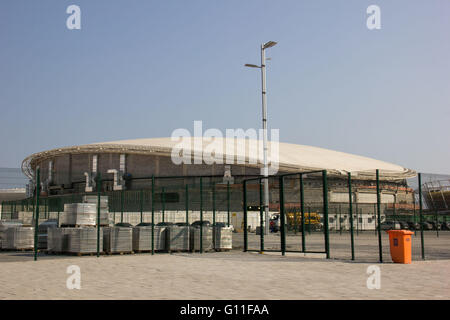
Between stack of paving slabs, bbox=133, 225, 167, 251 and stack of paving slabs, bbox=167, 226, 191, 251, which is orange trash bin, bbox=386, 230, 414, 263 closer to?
stack of paving slabs, bbox=167, 226, 191, 251

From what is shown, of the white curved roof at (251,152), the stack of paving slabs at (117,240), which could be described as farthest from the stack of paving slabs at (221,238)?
the white curved roof at (251,152)

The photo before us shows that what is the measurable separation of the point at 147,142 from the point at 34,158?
20539 mm

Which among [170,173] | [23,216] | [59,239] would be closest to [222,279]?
[59,239]

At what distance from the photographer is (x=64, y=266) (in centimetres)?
1288

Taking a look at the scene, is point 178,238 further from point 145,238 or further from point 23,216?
point 23,216

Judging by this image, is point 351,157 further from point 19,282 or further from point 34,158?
point 19,282

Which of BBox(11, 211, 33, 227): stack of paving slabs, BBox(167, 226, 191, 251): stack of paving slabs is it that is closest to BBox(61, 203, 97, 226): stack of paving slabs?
BBox(167, 226, 191, 251): stack of paving slabs

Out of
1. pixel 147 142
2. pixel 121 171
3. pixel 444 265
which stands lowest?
pixel 444 265

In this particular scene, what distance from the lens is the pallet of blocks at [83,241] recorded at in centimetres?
1609

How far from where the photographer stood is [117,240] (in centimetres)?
1658

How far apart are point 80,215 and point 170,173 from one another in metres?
45.1

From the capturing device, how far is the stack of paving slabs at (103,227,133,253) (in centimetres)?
1650

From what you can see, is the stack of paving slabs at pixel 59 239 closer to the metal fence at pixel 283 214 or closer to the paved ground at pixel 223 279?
the metal fence at pixel 283 214
